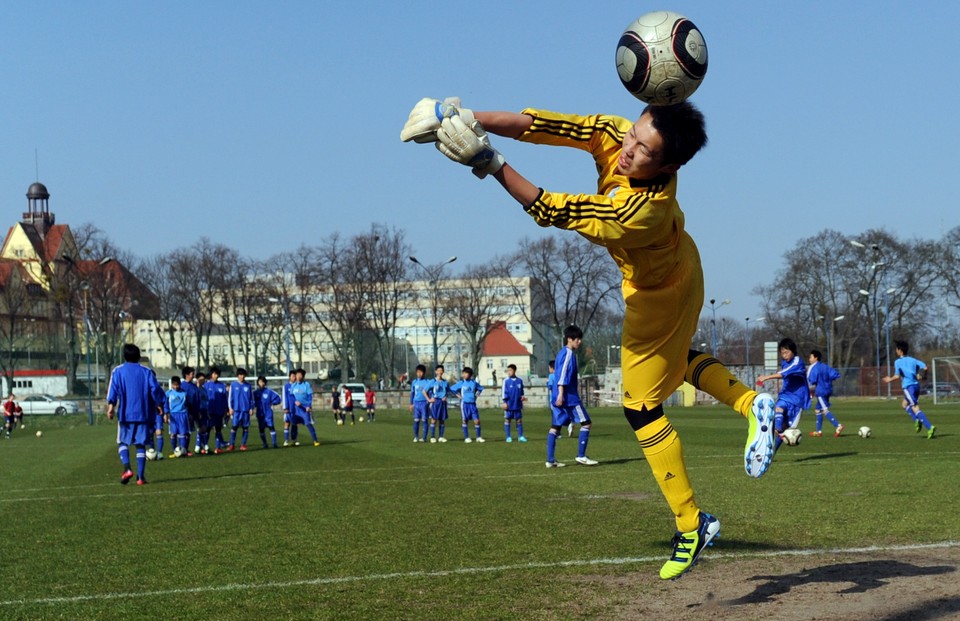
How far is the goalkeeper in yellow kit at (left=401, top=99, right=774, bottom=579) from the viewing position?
5.13m

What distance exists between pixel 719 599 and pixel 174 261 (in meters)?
74.5

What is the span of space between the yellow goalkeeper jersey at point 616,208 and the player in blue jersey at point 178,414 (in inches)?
785

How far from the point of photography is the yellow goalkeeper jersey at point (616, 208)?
5.12 m

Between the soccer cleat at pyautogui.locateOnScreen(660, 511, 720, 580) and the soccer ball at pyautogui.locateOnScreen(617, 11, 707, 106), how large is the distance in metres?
2.38

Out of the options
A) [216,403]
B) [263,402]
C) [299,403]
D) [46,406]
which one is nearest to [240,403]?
[263,402]

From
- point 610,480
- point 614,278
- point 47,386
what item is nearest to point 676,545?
point 610,480

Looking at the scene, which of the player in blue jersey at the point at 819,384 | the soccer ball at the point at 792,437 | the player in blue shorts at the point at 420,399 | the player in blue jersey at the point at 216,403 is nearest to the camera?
the soccer ball at the point at 792,437

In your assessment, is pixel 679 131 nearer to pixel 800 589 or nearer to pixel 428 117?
pixel 428 117

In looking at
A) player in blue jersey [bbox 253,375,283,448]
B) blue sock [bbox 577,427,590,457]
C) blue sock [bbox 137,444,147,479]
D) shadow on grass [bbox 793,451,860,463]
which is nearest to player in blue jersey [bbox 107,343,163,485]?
blue sock [bbox 137,444,147,479]

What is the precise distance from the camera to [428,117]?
202 inches

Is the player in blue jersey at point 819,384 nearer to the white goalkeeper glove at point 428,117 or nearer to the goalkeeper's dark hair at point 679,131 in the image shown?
the goalkeeper's dark hair at point 679,131

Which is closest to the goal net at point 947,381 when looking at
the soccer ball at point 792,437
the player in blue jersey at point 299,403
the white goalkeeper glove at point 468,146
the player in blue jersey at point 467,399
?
the player in blue jersey at point 467,399

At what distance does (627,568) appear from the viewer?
678cm

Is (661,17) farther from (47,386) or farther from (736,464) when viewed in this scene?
(47,386)
